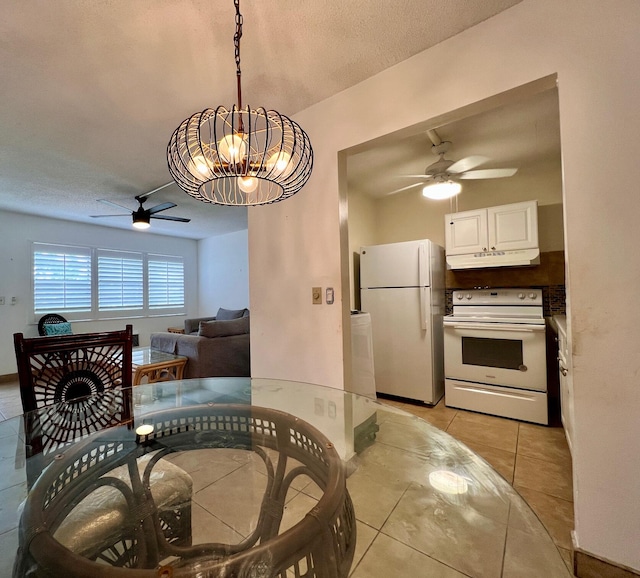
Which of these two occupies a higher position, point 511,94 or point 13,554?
point 511,94

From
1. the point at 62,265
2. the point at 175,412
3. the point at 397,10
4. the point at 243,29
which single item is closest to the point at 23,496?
→ the point at 175,412

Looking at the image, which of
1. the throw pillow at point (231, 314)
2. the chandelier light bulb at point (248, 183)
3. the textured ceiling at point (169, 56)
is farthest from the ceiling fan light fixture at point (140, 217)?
the chandelier light bulb at point (248, 183)

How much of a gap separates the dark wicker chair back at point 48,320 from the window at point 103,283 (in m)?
0.22

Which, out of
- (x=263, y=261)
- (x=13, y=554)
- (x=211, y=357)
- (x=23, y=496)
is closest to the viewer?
(x=13, y=554)

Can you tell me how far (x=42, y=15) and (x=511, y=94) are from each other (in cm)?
216

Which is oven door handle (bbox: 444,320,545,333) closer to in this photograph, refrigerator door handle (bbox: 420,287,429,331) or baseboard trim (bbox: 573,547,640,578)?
refrigerator door handle (bbox: 420,287,429,331)

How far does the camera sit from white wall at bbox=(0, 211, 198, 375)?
4.26 m

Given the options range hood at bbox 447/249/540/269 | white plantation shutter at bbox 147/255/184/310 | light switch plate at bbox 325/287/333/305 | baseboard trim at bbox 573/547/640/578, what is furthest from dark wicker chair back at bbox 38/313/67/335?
baseboard trim at bbox 573/547/640/578

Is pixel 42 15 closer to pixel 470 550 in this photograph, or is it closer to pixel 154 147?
pixel 154 147

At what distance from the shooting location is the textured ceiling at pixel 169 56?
130 cm

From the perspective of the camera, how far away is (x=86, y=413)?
4.94ft

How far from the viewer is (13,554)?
78 centimetres

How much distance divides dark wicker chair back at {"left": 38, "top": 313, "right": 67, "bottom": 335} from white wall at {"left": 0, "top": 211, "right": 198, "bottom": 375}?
6.7 inches

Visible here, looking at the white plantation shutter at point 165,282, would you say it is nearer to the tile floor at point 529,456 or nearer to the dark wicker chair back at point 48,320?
the dark wicker chair back at point 48,320
